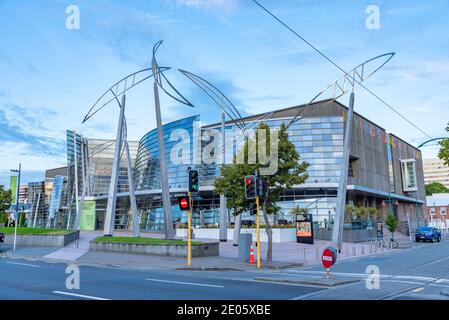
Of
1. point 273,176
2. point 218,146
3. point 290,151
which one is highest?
point 218,146

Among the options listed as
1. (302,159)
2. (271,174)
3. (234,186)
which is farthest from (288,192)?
(271,174)

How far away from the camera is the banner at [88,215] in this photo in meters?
49.3

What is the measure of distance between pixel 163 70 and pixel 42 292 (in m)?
27.4

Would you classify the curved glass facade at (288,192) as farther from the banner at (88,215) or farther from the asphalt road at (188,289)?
the asphalt road at (188,289)

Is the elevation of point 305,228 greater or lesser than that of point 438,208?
lesser

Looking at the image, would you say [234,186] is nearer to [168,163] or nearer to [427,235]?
[427,235]

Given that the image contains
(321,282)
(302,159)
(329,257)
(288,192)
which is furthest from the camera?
(302,159)

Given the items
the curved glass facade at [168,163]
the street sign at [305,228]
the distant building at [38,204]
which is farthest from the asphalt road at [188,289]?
the distant building at [38,204]

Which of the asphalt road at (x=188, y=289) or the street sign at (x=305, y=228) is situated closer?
the asphalt road at (x=188, y=289)

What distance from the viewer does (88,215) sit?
50.1 meters

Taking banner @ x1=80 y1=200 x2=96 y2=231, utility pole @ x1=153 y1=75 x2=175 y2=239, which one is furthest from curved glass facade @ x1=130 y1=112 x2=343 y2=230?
utility pole @ x1=153 y1=75 x2=175 y2=239
